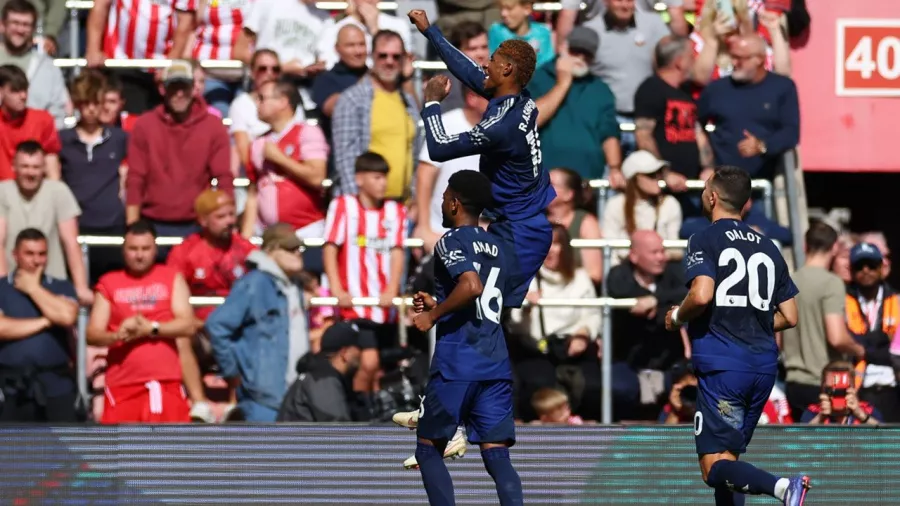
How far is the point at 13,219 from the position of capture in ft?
37.3

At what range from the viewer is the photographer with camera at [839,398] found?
10836 millimetres

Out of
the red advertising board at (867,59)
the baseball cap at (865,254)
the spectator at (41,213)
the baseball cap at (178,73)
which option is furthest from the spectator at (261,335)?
the red advertising board at (867,59)

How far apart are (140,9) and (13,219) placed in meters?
2.24

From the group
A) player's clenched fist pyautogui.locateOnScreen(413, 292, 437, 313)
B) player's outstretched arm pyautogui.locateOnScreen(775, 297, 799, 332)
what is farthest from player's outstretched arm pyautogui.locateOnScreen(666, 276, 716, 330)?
player's clenched fist pyautogui.locateOnScreen(413, 292, 437, 313)

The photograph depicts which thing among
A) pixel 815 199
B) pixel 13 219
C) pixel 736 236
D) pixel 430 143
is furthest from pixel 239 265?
pixel 815 199

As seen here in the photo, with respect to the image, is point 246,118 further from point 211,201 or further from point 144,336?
point 144,336

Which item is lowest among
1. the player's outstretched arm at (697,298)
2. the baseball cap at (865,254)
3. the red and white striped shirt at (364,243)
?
the baseball cap at (865,254)

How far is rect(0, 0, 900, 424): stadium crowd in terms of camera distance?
10.9m

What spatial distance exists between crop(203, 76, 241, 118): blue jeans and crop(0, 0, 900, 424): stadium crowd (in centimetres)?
2

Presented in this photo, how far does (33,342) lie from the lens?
1094cm

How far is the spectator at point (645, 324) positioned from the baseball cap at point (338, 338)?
1752 millimetres

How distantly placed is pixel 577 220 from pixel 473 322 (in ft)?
13.2

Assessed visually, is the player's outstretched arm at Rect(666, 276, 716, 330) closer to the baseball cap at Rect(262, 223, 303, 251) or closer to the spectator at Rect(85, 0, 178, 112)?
the baseball cap at Rect(262, 223, 303, 251)

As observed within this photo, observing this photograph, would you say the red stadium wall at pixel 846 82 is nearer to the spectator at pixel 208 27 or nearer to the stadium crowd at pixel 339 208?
the stadium crowd at pixel 339 208
